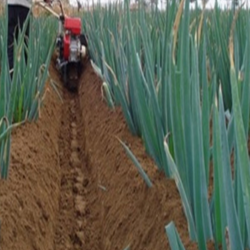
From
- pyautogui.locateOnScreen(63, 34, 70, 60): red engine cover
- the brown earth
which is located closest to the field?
the brown earth

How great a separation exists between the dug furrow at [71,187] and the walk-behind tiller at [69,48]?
0.58 metres

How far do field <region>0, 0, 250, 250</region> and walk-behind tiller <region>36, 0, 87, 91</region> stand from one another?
135 centimetres

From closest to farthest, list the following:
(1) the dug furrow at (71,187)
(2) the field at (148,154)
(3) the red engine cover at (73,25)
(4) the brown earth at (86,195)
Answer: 1. (2) the field at (148,154)
2. (4) the brown earth at (86,195)
3. (1) the dug furrow at (71,187)
4. (3) the red engine cover at (73,25)

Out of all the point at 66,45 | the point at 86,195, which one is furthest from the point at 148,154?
the point at 66,45

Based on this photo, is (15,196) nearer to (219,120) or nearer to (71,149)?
(219,120)

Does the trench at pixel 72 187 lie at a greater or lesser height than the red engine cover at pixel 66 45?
lesser

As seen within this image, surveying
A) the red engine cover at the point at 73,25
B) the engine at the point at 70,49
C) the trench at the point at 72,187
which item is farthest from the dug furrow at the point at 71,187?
the red engine cover at the point at 73,25

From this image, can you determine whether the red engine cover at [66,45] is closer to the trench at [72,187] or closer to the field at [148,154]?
the trench at [72,187]

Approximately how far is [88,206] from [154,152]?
86cm

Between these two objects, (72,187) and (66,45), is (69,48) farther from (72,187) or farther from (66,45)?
(72,187)

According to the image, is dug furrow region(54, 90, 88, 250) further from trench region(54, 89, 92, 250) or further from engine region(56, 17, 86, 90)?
engine region(56, 17, 86, 90)

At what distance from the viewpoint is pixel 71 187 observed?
2.40m

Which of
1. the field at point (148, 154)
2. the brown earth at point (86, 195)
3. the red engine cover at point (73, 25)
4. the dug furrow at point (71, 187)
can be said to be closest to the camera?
the field at point (148, 154)

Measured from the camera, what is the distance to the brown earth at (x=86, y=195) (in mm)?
1332
